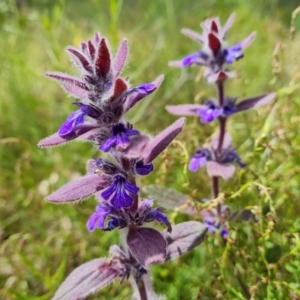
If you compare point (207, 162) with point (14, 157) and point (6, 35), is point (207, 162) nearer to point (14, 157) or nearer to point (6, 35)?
point (14, 157)

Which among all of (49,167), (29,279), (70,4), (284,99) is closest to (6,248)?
(29,279)

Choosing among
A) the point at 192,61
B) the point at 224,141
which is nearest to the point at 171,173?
the point at 224,141

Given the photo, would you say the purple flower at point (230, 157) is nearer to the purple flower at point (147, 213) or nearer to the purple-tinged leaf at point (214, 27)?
the purple-tinged leaf at point (214, 27)

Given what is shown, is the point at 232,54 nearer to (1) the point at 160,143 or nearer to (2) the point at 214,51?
(2) the point at 214,51

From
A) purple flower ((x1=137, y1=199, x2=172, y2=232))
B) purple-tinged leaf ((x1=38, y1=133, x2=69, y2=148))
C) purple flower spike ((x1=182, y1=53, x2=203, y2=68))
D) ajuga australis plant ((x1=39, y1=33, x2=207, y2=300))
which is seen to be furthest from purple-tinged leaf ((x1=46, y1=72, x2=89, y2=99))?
purple flower spike ((x1=182, y1=53, x2=203, y2=68))

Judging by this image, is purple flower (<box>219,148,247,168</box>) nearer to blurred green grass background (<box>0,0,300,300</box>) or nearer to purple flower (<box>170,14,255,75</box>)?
blurred green grass background (<box>0,0,300,300</box>)

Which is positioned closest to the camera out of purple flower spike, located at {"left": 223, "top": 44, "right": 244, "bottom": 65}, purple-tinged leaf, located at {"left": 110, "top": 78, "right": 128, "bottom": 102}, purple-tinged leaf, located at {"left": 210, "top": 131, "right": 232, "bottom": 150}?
purple-tinged leaf, located at {"left": 110, "top": 78, "right": 128, "bottom": 102}

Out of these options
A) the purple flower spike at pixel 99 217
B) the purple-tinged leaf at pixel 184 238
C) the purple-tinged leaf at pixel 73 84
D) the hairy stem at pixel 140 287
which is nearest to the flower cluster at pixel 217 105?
the purple-tinged leaf at pixel 184 238
